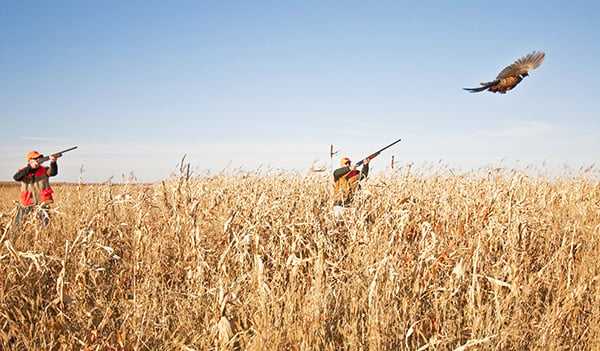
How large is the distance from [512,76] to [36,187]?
29.1ft

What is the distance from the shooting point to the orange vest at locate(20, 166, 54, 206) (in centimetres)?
673

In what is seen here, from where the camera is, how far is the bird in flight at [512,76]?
7059mm

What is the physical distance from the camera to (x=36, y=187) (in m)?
6.79

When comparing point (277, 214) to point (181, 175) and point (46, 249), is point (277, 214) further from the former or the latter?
point (46, 249)

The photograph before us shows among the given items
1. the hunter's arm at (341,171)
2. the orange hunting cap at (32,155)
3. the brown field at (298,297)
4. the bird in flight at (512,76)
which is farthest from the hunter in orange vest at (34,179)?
the bird in flight at (512,76)

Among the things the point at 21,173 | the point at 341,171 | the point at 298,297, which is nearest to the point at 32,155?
the point at 21,173

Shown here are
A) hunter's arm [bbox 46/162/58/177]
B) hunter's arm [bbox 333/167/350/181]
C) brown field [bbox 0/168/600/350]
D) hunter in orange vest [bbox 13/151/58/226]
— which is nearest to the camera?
brown field [bbox 0/168/600/350]

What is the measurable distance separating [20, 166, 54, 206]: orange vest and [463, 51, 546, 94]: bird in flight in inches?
309

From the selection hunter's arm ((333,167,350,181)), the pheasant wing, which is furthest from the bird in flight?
hunter's arm ((333,167,350,181))

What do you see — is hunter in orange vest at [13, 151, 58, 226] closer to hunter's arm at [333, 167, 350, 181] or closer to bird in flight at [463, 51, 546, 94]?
hunter's arm at [333, 167, 350, 181]

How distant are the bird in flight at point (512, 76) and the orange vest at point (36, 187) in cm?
785

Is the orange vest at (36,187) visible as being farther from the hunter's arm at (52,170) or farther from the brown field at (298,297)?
the brown field at (298,297)

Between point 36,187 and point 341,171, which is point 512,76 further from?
point 36,187

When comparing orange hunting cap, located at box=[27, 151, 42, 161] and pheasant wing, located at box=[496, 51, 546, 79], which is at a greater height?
pheasant wing, located at box=[496, 51, 546, 79]
